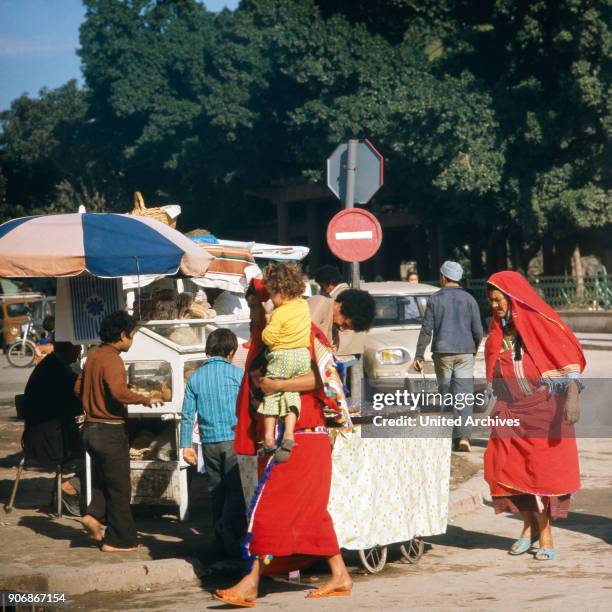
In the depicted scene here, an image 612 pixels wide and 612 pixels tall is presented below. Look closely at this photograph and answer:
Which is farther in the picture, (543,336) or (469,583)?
(543,336)

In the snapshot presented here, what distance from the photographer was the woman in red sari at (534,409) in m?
7.05

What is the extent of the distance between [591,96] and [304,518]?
24085 millimetres

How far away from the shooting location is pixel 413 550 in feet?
23.7

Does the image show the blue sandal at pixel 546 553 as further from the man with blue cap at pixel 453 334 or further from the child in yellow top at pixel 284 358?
the man with blue cap at pixel 453 334

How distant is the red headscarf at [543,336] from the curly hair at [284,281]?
162cm

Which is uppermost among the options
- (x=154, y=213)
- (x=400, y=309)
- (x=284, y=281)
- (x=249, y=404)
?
(x=154, y=213)

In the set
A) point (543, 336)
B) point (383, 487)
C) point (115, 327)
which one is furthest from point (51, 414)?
point (543, 336)

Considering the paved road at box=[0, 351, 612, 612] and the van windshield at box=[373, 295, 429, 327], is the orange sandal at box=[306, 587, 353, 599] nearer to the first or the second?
the paved road at box=[0, 351, 612, 612]

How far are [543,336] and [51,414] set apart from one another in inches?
151

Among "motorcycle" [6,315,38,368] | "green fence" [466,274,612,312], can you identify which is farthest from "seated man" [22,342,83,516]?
"green fence" [466,274,612,312]

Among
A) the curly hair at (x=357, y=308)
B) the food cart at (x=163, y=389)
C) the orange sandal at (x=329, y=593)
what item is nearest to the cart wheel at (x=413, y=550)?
the orange sandal at (x=329, y=593)

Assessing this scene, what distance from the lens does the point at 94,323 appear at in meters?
8.91

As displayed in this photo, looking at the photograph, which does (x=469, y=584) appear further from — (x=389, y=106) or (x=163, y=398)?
(x=389, y=106)

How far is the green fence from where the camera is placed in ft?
103
